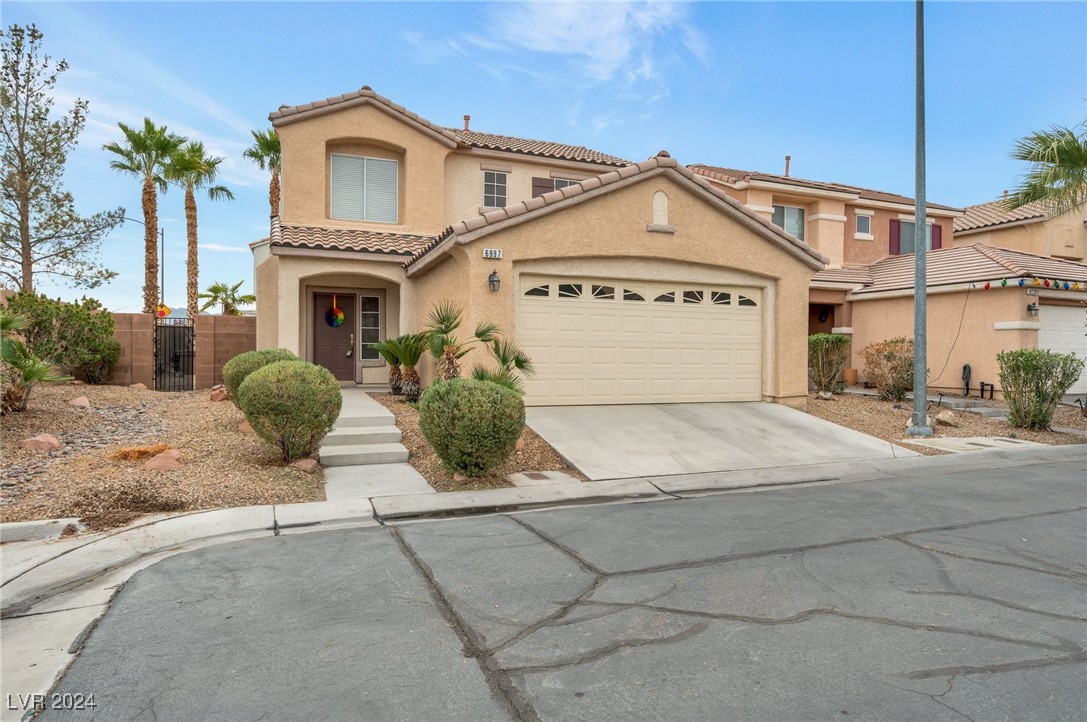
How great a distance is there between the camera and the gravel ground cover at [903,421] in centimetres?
1281

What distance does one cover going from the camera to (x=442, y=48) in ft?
44.2

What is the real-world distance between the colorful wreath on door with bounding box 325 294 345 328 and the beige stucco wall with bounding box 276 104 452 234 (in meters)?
2.10

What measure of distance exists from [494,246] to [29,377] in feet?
23.6

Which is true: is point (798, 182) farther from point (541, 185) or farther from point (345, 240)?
point (345, 240)

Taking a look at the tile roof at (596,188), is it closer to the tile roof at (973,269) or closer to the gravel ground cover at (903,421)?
the gravel ground cover at (903,421)

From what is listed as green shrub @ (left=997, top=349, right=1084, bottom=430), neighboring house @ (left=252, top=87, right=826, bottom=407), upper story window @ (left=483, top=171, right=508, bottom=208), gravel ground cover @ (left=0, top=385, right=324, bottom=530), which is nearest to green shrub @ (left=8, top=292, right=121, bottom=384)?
gravel ground cover @ (left=0, top=385, right=324, bottom=530)

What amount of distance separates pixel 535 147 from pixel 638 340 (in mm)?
9031

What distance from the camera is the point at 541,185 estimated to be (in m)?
18.7

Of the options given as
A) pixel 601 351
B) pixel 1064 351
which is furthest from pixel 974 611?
pixel 1064 351

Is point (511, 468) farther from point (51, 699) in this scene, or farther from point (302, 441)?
point (51, 699)

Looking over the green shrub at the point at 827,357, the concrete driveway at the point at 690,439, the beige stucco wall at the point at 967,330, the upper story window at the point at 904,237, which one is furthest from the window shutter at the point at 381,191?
the upper story window at the point at 904,237

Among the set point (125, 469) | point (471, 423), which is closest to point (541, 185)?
point (471, 423)

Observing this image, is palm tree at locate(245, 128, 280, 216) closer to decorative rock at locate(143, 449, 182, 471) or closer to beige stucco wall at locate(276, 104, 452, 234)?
beige stucco wall at locate(276, 104, 452, 234)

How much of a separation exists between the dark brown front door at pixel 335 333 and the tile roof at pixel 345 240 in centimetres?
159
